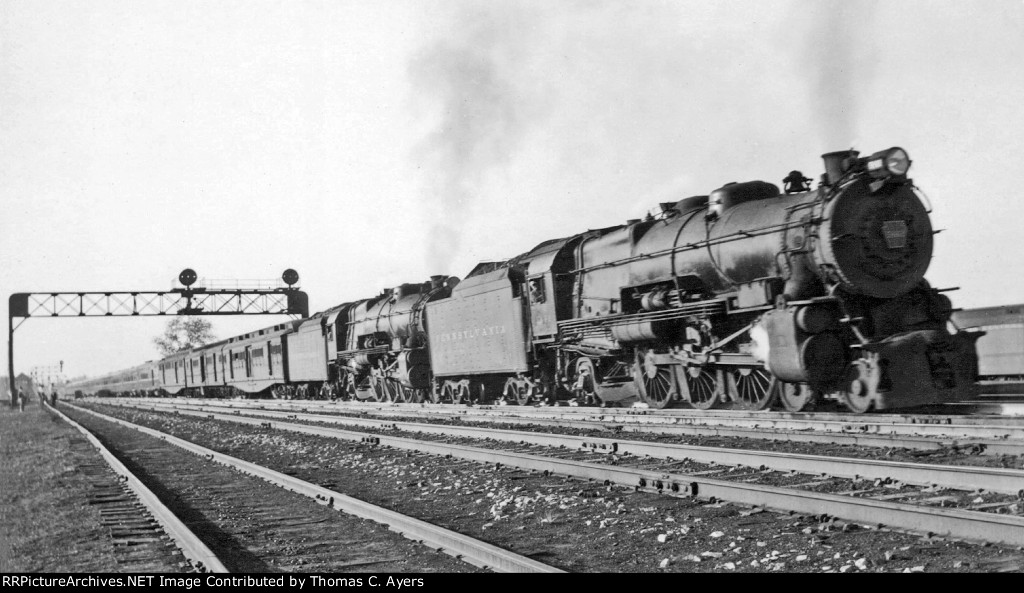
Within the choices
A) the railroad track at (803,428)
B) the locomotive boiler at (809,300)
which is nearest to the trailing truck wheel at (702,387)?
the locomotive boiler at (809,300)

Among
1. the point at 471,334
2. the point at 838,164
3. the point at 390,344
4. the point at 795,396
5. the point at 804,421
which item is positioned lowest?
the point at 804,421

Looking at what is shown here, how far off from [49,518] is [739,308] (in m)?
8.99

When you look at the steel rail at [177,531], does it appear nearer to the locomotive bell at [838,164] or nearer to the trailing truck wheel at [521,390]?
the locomotive bell at [838,164]

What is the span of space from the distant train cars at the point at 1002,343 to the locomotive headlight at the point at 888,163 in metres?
8.67

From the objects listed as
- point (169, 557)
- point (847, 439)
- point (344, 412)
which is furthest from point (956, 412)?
point (344, 412)

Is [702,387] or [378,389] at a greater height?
[378,389]

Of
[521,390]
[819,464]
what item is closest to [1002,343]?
[521,390]

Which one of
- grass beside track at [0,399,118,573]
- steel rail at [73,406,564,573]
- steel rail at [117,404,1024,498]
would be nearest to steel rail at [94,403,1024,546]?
steel rail at [117,404,1024,498]

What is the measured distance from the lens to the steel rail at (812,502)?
508 centimetres

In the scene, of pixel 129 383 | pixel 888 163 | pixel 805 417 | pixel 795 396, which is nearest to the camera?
pixel 888 163

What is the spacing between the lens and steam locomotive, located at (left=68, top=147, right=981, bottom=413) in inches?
435

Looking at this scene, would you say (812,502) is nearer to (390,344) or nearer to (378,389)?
(390,344)

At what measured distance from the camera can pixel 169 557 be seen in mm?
6184

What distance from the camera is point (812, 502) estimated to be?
6148mm
